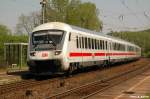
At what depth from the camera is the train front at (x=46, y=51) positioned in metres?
20.1

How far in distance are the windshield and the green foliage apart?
38.3 m

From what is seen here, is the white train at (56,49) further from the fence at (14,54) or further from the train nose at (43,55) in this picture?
the fence at (14,54)

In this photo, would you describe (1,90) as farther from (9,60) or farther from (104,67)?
(104,67)

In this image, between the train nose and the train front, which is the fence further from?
the train nose

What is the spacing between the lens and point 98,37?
2905cm

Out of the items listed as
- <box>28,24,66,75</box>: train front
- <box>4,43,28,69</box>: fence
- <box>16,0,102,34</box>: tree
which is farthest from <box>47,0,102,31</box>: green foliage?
<box>28,24,66,75</box>: train front

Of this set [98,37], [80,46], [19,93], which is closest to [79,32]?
[80,46]

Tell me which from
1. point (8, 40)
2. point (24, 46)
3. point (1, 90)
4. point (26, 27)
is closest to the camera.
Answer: point (1, 90)

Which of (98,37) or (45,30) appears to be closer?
(45,30)

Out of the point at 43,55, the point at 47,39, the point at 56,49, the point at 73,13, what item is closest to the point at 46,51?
the point at 43,55

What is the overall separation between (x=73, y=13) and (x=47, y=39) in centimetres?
4652

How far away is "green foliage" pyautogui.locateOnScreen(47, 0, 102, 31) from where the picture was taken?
63.2 metres

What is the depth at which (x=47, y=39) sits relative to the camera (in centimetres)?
2064

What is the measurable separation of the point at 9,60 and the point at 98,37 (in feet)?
27.5
